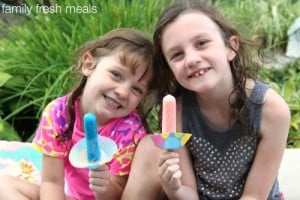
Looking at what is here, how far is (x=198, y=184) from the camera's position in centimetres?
214

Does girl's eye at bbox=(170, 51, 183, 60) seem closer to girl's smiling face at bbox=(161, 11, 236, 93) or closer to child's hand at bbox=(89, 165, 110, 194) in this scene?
girl's smiling face at bbox=(161, 11, 236, 93)

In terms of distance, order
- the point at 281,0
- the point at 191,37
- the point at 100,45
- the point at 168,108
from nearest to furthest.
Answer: the point at 168,108
the point at 191,37
the point at 100,45
the point at 281,0

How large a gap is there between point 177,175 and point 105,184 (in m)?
0.23

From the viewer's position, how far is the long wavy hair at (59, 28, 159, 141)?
205 cm

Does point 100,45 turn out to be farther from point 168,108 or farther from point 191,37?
point 168,108

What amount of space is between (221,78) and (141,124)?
0.41 m

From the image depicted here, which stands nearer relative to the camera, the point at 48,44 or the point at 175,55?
the point at 175,55

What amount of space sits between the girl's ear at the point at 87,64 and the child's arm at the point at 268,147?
69 centimetres

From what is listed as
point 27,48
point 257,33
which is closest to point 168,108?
point 27,48

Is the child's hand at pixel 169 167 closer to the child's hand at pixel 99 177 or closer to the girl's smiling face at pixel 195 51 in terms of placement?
the child's hand at pixel 99 177

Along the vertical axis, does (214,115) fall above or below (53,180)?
above

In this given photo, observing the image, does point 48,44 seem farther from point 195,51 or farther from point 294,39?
point 294,39

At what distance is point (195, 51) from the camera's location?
189 cm

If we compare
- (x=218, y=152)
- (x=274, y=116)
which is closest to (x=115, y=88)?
(x=218, y=152)
